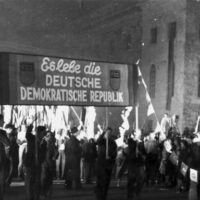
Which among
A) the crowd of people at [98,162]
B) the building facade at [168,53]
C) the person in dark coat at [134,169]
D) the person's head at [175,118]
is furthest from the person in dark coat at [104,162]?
the building facade at [168,53]

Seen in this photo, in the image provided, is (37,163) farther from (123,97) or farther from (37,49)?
→ (37,49)

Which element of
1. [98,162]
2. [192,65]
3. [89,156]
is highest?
[192,65]

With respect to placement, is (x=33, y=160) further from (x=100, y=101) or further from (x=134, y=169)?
(x=134, y=169)

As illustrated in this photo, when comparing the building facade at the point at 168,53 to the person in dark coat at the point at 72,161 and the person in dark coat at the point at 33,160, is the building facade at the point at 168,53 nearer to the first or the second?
the person in dark coat at the point at 72,161

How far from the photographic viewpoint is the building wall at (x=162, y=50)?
31453 mm

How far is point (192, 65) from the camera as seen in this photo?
3194 cm

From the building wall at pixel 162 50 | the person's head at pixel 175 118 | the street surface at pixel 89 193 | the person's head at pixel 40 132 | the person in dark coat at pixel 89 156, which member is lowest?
the street surface at pixel 89 193

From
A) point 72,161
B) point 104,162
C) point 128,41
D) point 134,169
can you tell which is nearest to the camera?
point 104,162

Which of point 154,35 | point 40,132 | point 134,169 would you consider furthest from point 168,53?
point 40,132

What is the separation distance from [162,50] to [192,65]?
2234 millimetres

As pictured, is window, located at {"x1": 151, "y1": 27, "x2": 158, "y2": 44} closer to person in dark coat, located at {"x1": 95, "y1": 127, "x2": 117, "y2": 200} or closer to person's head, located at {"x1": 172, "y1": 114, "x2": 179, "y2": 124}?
person's head, located at {"x1": 172, "y1": 114, "x2": 179, "y2": 124}

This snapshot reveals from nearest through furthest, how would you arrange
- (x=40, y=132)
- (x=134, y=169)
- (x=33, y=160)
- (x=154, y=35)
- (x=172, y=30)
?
(x=33, y=160) → (x=40, y=132) → (x=134, y=169) → (x=172, y=30) → (x=154, y=35)

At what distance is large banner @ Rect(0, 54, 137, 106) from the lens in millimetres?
9969

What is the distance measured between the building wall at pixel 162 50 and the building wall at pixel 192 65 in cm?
27
